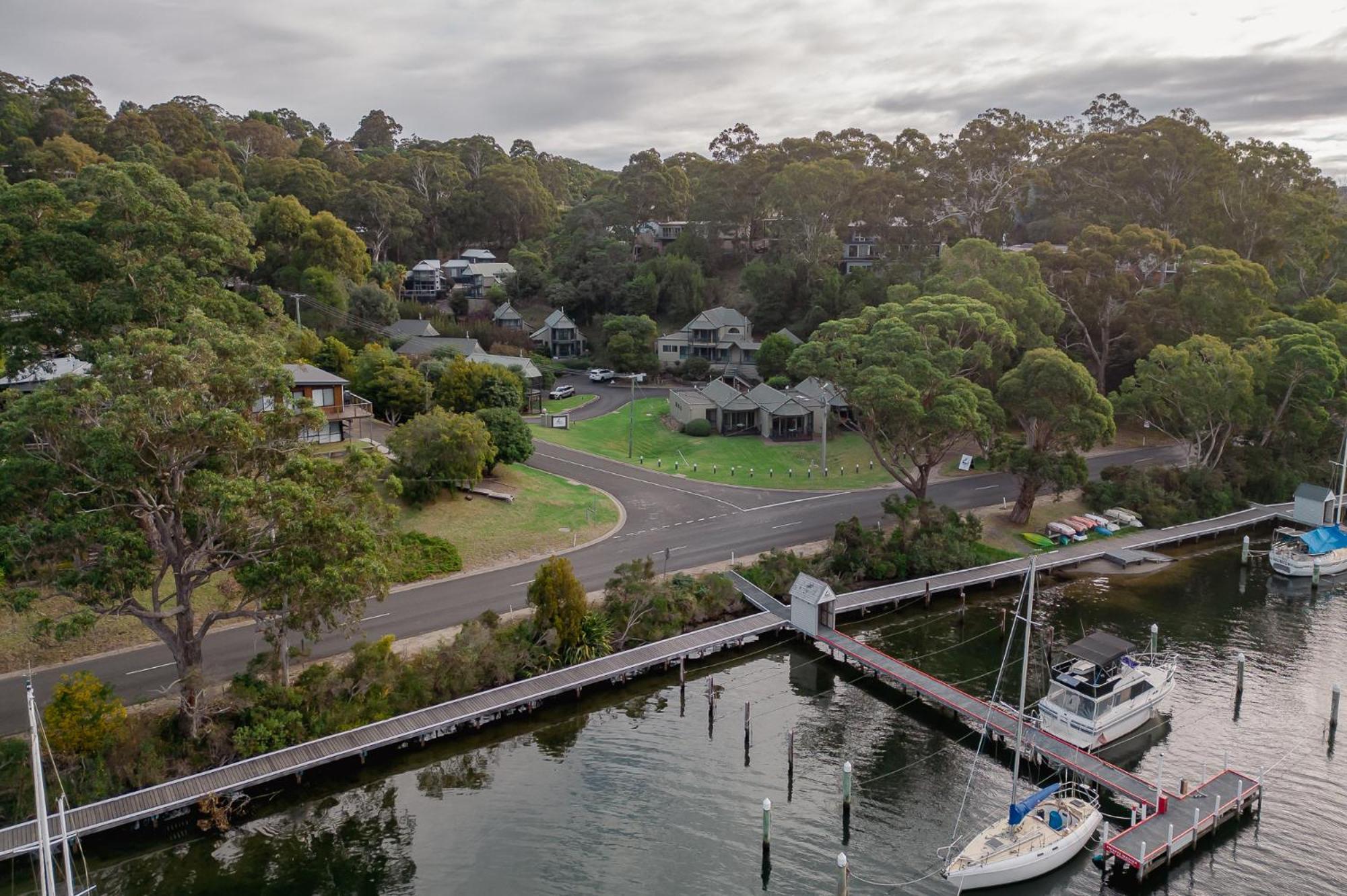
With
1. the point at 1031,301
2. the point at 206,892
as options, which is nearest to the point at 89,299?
the point at 206,892

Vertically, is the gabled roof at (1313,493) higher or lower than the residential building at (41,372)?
lower

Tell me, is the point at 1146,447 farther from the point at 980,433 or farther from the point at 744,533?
the point at 744,533

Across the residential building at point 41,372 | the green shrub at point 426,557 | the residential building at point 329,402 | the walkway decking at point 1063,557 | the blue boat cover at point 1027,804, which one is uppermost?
the residential building at point 41,372

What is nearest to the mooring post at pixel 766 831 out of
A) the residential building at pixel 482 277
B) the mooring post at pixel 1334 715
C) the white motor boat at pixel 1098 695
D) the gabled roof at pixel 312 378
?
the white motor boat at pixel 1098 695

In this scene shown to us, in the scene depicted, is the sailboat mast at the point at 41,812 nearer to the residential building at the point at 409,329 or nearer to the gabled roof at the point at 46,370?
the gabled roof at the point at 46,370

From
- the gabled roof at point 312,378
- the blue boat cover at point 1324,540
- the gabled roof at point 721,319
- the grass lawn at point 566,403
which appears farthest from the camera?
→ the gabled roof at point 721,319

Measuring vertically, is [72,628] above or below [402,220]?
below

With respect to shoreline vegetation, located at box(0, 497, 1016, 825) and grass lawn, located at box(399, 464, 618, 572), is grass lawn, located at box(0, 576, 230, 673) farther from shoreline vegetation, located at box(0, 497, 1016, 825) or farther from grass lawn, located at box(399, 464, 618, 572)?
grass lawn, located at box(399, 464, 618, 572)
